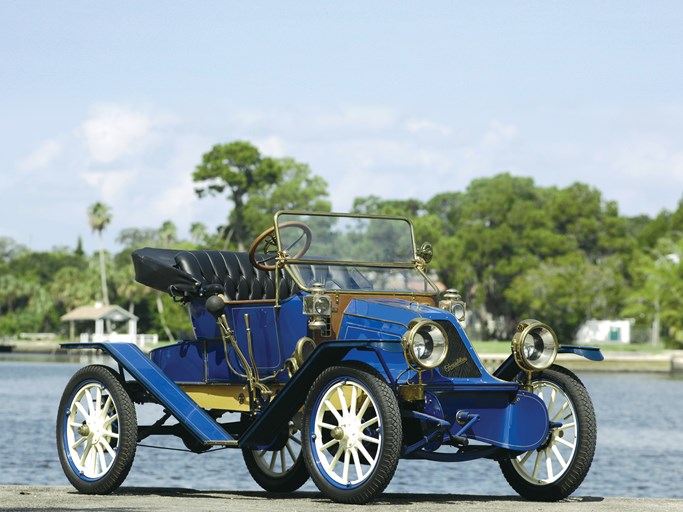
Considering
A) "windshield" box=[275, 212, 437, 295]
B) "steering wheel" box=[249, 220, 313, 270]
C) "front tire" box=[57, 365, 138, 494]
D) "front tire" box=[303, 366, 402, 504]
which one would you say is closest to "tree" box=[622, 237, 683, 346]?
"windshield" box=[275, 212, 437, 295]

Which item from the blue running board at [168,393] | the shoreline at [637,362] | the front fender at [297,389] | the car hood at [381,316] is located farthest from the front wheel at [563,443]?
the shoreline at [637,362]

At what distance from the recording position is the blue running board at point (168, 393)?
10711 mm

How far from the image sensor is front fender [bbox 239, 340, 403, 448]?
9164 mm

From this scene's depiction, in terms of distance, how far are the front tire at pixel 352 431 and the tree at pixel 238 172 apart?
99.3 meters

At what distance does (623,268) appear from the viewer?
9938 cm

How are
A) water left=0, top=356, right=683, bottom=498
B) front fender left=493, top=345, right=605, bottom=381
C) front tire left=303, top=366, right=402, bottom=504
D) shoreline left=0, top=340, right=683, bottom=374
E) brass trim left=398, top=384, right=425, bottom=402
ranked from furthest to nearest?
shoreline left=0, top=340, right=683, bottom=374 → water left=0, top=356, right=683, bottom=498 → front fender left=493, top=345, right=605, bottom=381 → brass trim left=398, top=384, right=425, bottom=402 → front tire left=303, top=366, right=402, bottom=504

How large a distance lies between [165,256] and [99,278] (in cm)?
11802

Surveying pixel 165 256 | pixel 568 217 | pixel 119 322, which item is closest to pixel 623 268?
pixel 568 217

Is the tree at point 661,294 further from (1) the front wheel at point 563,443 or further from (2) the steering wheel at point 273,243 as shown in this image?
(1) the front wheel at point 563,443

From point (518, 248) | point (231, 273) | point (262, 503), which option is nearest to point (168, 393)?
point (231, 273)

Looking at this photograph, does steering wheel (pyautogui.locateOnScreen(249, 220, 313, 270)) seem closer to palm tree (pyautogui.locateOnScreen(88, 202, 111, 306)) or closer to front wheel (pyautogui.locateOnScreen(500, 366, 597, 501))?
front wheel (pyautogui.locateOnScreen(500, 366, 597, 501))

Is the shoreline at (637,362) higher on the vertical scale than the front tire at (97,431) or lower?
lower

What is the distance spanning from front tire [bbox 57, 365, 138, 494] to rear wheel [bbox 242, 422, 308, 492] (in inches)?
49.8

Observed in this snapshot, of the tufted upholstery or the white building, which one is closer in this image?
the tufted upholstery
